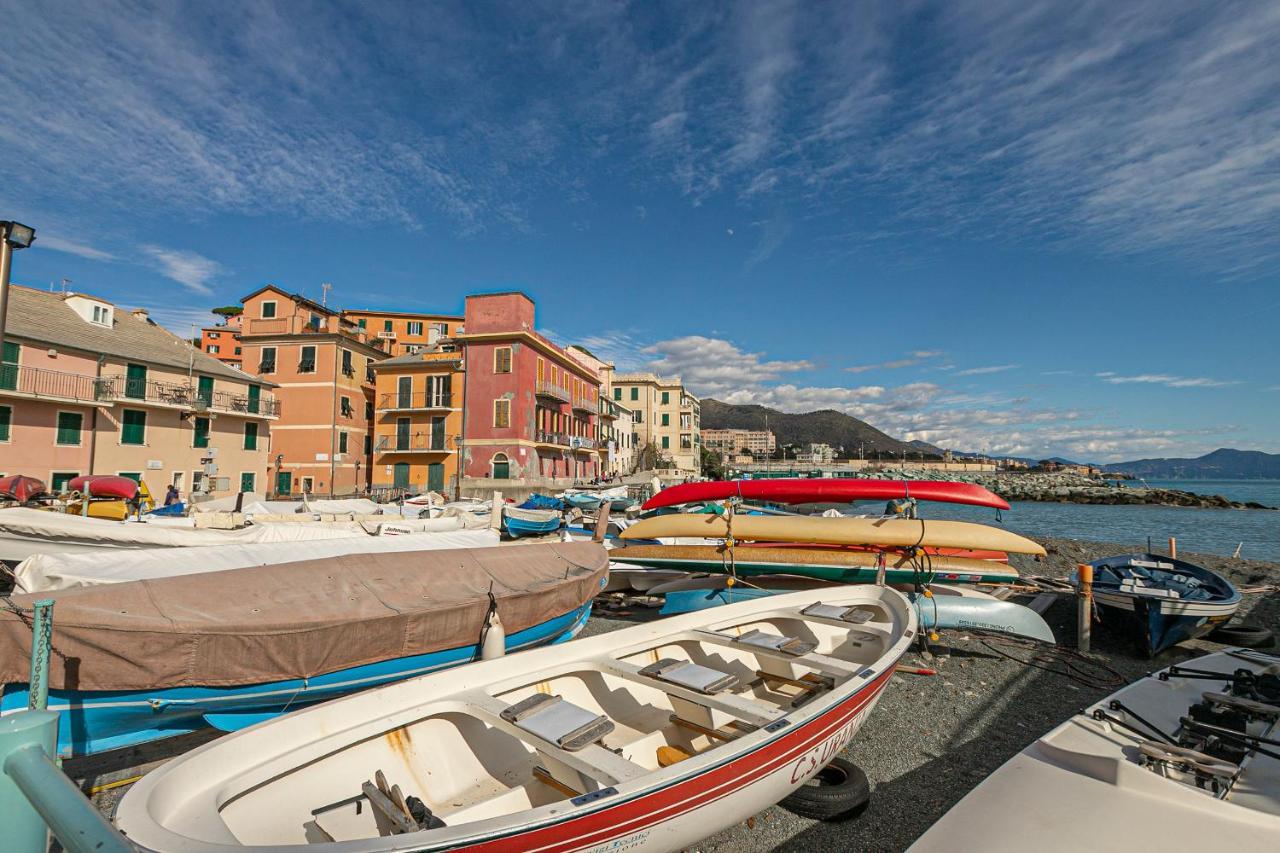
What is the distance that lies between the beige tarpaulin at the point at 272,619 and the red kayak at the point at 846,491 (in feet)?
16.0

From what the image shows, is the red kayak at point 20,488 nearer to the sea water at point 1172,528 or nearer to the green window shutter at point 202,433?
the green window shutter at point 202,433

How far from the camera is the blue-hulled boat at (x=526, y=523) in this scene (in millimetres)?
20297

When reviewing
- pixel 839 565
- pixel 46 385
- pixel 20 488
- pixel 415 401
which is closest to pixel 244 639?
pixel 839 565

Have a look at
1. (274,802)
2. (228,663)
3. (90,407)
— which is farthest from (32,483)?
(274,802)

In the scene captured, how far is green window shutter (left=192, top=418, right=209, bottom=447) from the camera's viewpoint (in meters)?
29.0

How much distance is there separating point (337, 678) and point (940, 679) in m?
7.06

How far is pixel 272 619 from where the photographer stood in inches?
211

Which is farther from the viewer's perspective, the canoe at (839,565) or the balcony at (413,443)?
the balcony at (413,443)

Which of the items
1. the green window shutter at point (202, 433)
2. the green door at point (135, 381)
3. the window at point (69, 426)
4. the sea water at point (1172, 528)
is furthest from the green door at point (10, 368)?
the sea water at point (1172, 528)

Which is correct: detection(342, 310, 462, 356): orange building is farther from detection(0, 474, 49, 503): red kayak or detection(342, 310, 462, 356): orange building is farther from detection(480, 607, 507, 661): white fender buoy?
detection(480, 607, 507, 661): white fender buoy

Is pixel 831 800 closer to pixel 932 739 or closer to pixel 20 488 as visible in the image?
pixel 932 739

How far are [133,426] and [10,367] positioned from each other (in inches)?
184

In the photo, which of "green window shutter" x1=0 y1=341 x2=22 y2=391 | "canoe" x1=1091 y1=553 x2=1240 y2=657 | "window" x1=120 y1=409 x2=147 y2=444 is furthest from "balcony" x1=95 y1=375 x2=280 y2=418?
"canoe" x1=1091 y1=553 x2=1240 y2=657

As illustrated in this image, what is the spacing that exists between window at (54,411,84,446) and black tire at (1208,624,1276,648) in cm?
3444
